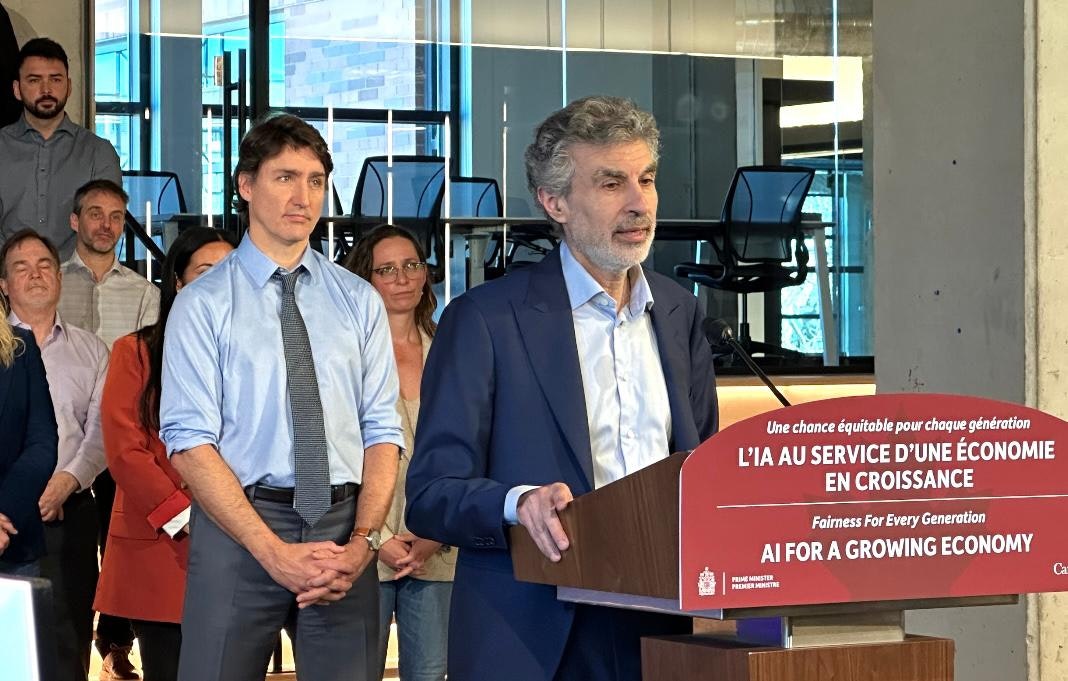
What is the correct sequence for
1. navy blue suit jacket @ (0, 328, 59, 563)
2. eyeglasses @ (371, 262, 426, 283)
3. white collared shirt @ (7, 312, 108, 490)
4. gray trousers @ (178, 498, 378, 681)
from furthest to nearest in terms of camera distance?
white collared shirt @ (7, 312, 108, 490) < eyeglasses @ (371, 262, 426, 283) < navy blue suit jacket @ (0, 328, 59, 563) < gray trousers @ (178, 498, 378, 681)

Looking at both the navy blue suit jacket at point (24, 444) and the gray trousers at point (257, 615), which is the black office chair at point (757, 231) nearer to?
the navy blue suit jacket at point (24, 444)

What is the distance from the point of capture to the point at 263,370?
2824 millimetres

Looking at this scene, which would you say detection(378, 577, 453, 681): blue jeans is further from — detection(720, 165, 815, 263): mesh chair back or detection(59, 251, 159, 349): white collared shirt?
detection(720, 165, 815, 263): mesh chair back

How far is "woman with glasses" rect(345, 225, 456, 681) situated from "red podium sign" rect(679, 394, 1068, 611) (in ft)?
6.92

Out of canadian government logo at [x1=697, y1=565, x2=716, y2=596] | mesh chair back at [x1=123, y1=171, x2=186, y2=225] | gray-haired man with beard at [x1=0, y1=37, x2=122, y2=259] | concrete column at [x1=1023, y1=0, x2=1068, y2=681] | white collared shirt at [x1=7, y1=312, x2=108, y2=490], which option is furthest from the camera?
mesh chair back at [x1=123, y1=171, x2=186, y2=225]

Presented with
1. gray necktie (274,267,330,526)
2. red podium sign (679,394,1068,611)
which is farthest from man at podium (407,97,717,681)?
gray necktie (274,267,330,526)

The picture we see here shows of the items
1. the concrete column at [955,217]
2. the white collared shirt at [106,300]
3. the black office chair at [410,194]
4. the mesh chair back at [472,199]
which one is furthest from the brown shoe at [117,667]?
the mesh chair back at [472,199]

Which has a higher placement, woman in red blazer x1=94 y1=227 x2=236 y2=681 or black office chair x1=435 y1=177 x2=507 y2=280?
black office chair x1=435 y1=177 x2=507 y2=280

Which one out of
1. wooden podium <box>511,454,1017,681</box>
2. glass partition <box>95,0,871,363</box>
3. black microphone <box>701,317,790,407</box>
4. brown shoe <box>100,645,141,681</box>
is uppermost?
glass partition <box>95,0,871,363</box>

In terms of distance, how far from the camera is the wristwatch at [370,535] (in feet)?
9.25

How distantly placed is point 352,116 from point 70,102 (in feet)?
6.19

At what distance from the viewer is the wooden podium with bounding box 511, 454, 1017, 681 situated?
139cm

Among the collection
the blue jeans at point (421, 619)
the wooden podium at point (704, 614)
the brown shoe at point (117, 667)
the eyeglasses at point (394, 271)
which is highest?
the eyeglasses at point (394, 271)

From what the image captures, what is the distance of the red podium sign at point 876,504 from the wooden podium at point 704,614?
0.09 ft
